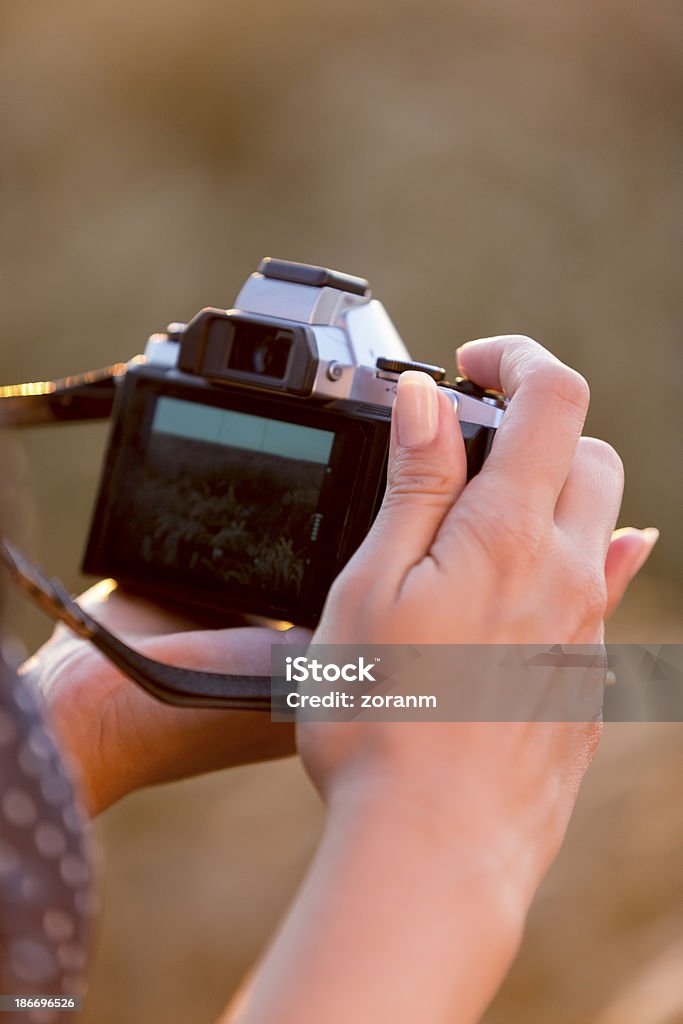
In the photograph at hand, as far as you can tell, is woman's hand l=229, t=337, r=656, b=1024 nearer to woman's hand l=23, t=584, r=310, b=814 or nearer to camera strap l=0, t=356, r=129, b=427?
woman's hand l=23, t=584, r=310, b=814

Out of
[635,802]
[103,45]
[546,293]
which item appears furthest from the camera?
[103,45]

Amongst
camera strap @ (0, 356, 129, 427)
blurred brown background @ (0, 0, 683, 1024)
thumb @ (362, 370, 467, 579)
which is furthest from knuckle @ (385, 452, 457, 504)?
blurred brown background @ (0, 0, 683, 1024)

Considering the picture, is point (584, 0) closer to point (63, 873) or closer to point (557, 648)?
point (557, 648)

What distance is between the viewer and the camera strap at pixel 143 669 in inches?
19.9

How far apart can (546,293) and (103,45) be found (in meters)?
1.20

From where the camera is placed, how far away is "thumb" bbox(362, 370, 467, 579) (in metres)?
0.47

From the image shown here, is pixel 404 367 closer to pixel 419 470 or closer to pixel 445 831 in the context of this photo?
pixel 419 470

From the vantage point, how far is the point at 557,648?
0.46 meters

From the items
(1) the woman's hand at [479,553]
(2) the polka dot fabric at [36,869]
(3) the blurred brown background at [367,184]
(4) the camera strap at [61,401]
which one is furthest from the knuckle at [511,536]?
(3) the blurred brown background at [367,184]

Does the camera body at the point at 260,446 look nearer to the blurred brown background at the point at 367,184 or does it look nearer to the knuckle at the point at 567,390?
the knuckle at the point at 567,390

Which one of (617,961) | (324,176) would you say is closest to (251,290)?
(617,961)

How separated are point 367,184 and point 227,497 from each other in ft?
4.99

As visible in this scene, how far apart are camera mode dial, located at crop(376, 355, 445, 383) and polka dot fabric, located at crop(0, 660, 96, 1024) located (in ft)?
1.05

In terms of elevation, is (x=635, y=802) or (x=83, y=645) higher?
(x=83, y=645)
